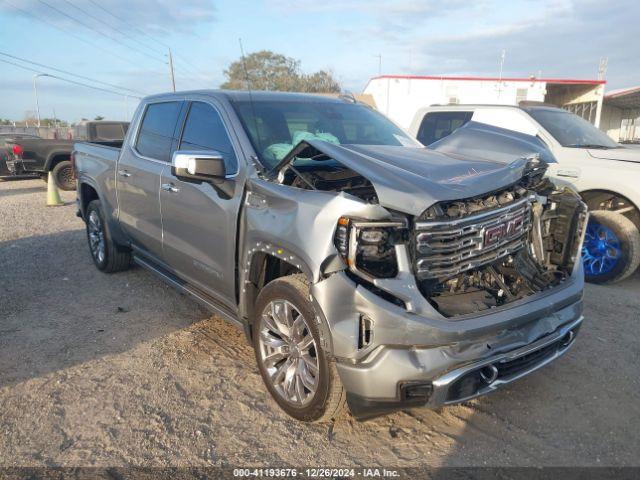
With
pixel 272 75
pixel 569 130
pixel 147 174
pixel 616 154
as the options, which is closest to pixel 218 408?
pixel 147 174

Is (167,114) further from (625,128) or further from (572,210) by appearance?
(625,128)

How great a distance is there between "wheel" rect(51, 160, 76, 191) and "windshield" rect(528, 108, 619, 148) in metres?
11.2

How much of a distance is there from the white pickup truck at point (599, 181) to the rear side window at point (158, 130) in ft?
9.11

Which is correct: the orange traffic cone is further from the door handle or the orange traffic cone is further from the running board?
the door handle

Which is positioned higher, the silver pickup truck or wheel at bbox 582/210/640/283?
the silver pickup truck

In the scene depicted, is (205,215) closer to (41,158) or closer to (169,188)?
(169,188)

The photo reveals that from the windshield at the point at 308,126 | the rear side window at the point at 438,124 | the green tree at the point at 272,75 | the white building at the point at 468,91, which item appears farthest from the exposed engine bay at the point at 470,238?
the green tree at the point at 272,75

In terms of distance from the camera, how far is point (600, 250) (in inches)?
214

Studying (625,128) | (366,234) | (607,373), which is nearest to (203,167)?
(366,234)

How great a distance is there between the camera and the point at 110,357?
12.5ft

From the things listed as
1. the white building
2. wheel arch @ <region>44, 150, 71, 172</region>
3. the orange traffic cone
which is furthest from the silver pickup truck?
the white building

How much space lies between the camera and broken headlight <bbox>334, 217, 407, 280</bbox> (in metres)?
2.44

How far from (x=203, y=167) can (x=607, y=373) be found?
311 cm

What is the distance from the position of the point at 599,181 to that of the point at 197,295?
4.41 m
